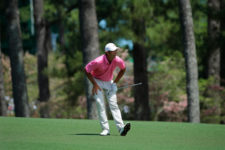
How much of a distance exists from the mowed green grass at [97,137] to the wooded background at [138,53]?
5.97 metres

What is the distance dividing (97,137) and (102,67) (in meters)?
1.31

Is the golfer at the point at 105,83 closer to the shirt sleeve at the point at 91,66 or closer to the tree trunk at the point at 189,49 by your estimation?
the shirt sleeve at the point at 91,66

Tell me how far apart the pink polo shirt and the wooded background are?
8100mm

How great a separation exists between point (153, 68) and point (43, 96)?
19.3ft

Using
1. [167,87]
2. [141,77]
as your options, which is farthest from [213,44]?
[167,87]

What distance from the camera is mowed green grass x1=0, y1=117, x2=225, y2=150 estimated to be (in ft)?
27.1

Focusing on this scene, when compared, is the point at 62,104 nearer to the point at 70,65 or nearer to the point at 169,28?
the point at 70,65

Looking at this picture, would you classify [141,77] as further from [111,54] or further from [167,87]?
[111,54]

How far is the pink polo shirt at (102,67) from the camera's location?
389 inches

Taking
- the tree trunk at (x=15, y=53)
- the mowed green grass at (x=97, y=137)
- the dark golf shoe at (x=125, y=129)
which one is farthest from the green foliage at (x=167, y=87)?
the dark golf shoe at (x=125, y=129)

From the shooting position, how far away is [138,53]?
2216 cm

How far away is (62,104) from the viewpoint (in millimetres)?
26984

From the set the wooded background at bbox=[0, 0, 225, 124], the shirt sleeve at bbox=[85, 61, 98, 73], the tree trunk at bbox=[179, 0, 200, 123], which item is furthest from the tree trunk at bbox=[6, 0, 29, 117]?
the shirt sleeve at bbox=[85, 61, 98, 73]

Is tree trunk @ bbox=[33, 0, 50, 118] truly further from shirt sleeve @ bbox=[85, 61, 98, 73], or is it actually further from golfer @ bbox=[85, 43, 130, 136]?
shirt sleeve @ bbox=[85, 61, 98, 73]
